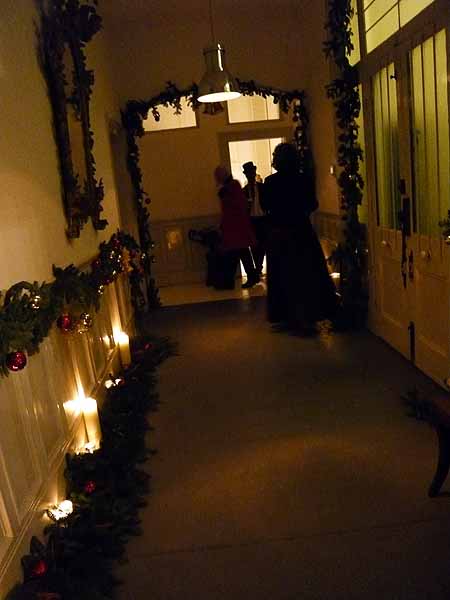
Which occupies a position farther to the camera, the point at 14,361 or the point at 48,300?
the point at 48,300

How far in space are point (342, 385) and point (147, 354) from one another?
160 centimetres

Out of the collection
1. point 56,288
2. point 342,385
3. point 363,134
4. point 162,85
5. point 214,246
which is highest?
point 162,85

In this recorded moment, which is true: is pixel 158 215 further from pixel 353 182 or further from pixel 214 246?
pixel 353 182

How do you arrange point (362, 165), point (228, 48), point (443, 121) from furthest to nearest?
point (228, 48) → point (362, 165) → point (443, 121)

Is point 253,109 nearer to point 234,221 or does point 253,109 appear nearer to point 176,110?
point 234,221

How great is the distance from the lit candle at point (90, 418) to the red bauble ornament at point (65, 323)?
1.64ft

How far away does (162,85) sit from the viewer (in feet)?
18.4

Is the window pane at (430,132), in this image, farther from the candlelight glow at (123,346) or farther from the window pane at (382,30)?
the candlelight glow at (123,346)

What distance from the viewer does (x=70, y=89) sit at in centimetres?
322

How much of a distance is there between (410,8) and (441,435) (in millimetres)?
2498

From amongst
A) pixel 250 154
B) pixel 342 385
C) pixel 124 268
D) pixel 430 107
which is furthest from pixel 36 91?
pixel 250 154

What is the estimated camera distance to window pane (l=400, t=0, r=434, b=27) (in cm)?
311

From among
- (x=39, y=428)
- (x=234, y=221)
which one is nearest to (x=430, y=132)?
(x=39, y=428)

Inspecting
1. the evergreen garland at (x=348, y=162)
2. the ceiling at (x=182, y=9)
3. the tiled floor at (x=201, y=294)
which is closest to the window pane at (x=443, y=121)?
the evergreen garland at (x=348, y=162)
